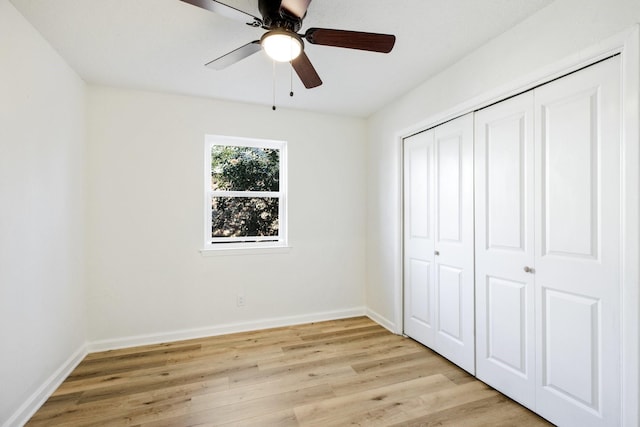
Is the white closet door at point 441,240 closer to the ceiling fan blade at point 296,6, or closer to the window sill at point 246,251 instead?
the window sill at point 246,251

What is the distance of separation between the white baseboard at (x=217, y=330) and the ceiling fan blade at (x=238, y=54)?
2480mm

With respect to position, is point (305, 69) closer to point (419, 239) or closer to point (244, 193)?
point (244, 193)

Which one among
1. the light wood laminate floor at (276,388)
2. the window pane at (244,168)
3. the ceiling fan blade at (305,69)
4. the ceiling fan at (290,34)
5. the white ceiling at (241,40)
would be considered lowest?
the light wood laminate floor at (276,388)

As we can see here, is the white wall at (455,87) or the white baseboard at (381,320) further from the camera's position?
the white baseboard at (381,320)

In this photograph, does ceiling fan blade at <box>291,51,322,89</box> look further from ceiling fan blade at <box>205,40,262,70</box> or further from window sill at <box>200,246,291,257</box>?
window sill at <box>200,246,291,257</box>

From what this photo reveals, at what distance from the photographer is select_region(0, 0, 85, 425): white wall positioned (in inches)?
66.2

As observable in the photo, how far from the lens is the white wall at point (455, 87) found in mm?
1541

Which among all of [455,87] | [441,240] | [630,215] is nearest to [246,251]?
[441,240]

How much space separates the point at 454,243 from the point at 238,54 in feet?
7.02

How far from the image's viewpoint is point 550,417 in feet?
5.80

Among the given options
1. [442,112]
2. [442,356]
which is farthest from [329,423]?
[442,112]

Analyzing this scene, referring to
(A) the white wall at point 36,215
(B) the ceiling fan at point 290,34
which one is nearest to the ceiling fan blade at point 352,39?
(B) the ceiling fan at point 290,34

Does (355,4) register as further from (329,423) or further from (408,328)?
(408,328)

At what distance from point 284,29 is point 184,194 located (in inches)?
78.9
